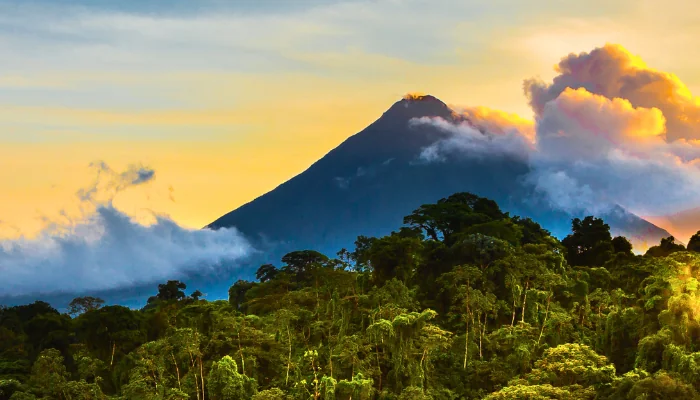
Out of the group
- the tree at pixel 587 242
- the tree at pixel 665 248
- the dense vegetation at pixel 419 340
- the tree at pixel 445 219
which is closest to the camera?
the dense vegetation at pixel 419 340

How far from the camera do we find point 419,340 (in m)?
32.7

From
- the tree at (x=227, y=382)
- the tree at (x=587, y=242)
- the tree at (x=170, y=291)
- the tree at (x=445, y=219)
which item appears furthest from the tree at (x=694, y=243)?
the tree at (x=170, y=291)

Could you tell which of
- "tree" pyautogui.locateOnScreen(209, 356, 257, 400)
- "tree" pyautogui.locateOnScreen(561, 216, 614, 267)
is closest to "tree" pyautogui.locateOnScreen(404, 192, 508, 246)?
"tree" pyautogui.locateOnScreen(561, 216, 614, 267)

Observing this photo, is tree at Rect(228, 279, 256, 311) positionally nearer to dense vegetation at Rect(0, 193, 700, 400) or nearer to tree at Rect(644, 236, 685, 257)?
dense vegetation at Rect(0, 193, 700, 400)

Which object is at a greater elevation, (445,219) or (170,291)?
(445,219)

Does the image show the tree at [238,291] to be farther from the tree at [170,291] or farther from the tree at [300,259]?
the tree at [170,291]

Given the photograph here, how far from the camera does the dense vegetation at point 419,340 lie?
94.4 feet

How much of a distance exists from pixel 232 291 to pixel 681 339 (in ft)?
169

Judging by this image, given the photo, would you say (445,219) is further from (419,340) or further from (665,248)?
(419,340)

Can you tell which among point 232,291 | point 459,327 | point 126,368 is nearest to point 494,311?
point 459,327

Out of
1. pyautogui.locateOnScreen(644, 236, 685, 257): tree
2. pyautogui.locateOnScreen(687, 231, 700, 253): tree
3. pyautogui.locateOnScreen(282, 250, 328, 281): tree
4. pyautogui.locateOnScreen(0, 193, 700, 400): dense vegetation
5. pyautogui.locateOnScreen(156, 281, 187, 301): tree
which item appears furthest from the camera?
pyautogui.locateOnScreen(156, 281, 187, 301): tree

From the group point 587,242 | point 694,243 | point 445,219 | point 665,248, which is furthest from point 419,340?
point 587,242

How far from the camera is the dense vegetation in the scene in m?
28.8

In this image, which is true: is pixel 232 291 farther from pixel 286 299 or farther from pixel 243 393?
pixel 243 393
